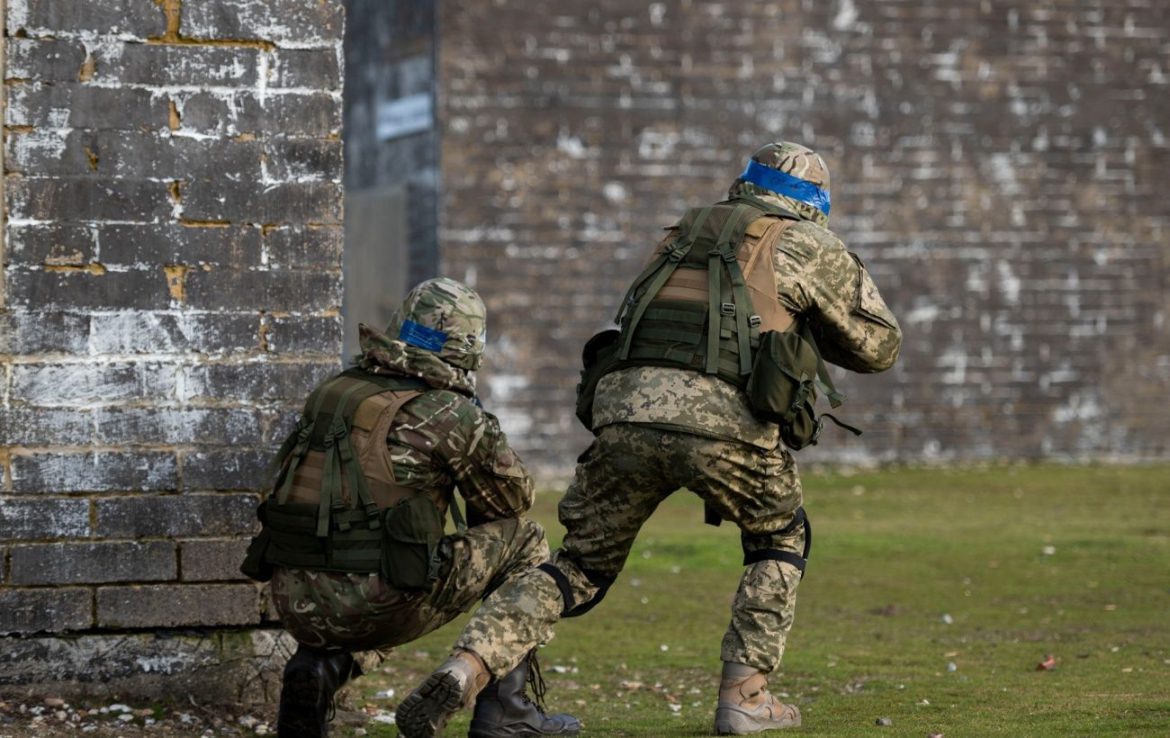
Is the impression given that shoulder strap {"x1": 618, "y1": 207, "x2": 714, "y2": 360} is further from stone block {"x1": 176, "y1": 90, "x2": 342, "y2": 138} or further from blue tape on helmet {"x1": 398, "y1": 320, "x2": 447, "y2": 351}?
stone block {"x1": 176, "y1": 90, "x2": 342, "y2": 138}

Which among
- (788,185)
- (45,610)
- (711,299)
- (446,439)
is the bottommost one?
(45,610)

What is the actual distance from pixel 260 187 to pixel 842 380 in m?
10.7

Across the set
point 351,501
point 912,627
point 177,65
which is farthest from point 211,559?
point 912,627

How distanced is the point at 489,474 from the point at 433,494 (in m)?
0.18

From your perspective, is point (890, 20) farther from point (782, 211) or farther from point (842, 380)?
point (782, 211)

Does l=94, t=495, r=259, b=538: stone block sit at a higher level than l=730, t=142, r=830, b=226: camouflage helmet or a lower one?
lower

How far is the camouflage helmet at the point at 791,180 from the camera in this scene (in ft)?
19.5

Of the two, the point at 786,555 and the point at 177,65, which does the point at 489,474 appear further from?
the point at 177,65

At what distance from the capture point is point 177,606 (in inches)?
254

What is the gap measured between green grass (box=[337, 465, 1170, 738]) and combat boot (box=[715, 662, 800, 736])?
0.66ft

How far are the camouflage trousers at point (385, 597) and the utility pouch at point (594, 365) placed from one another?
0.44 metres

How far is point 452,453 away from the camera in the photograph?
18.1ft

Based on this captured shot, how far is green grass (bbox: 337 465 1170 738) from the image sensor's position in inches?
248

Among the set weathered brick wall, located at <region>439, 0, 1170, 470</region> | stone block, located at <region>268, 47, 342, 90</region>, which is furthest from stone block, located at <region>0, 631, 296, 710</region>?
weathered brick wall, located at <region>439, 0, 1170, 470</region>
